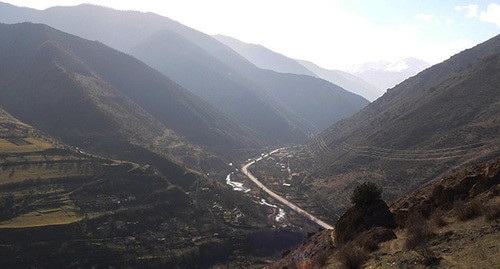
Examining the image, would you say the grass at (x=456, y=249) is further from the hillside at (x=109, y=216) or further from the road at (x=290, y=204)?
the road at (x=290, y=204)

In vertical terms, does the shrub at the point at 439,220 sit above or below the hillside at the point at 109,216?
above

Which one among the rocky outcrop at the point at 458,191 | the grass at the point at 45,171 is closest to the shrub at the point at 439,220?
the rocky outcrop at the point at 458,191

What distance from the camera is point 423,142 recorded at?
125 meters

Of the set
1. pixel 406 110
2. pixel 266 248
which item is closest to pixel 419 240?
pixel 266 248

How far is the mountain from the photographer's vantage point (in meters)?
104

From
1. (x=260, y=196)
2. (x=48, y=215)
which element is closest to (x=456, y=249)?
(x=48, y=215)

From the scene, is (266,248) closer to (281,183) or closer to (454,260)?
(281,183)

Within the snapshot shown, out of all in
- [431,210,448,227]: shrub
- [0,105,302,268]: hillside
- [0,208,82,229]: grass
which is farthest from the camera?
[0,208,82,229]: grass

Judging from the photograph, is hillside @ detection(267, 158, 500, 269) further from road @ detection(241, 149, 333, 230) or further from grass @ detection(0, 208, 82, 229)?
grass @ detection(0, 208, 82, 229)

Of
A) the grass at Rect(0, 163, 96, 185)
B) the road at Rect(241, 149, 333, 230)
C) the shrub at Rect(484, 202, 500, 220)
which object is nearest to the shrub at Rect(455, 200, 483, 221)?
the shrub at Rect(484, 202, 500, 220)

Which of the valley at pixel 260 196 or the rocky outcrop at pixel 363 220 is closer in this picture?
the valley at pixel 260 196

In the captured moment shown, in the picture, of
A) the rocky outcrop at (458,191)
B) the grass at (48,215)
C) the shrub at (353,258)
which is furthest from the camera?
the grass at (48,215)

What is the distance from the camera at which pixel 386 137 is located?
14600 cm

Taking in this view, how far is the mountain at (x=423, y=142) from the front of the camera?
104 meters
